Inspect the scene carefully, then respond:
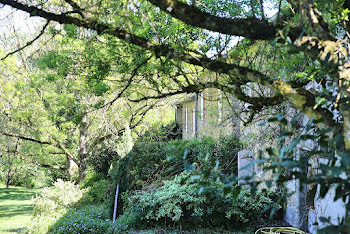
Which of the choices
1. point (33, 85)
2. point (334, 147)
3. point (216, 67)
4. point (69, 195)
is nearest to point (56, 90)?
point (33, 85)

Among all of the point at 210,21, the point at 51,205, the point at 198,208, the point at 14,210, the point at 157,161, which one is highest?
the point at 210,21

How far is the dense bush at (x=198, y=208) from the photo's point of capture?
8.42 metres

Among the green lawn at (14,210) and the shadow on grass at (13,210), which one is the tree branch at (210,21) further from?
the shadow on grass at (13,210)

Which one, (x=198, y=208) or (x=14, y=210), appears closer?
(x=198, y=208)

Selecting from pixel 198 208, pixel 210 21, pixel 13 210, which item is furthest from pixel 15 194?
pixel 210 21

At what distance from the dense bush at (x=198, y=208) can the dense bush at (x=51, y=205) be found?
2629 mm

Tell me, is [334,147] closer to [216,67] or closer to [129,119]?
[216,67]

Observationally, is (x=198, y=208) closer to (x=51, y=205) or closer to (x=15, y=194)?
(x=51, y=205)

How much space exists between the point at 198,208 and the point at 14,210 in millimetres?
10654

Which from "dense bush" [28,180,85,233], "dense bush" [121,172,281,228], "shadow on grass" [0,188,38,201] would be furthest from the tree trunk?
"dense bush" [121,172,281,228]

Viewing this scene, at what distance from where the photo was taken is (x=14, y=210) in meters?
15.6

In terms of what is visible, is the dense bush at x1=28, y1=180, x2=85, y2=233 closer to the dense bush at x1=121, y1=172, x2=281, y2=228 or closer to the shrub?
the shrub

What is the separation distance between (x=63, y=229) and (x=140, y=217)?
204cm

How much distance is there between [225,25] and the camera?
2.38m
